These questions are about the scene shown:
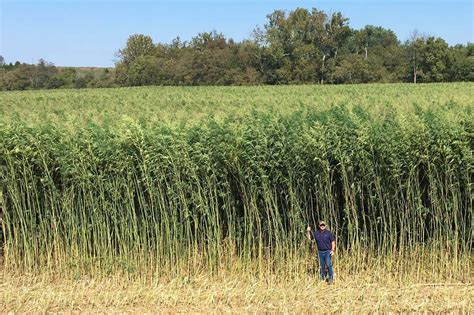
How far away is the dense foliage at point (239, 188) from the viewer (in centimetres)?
813

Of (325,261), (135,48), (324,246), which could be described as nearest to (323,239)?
(324,246)

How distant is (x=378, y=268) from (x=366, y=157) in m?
1.85

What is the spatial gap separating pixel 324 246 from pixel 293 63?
79.0 m

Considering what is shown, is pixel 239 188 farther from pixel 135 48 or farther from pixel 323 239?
pixel 135 48

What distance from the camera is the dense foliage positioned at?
8.13 m

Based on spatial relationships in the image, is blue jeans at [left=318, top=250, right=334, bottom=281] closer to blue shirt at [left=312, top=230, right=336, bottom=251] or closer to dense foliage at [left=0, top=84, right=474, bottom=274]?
blue shirt at [left=312, top=230, right=336, bottom=251]

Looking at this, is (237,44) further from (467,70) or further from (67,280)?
(67,280)

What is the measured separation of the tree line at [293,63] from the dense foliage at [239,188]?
2743 inches

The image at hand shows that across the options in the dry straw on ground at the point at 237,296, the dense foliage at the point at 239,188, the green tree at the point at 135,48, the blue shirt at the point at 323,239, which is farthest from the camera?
the green tree at the point at 135,48

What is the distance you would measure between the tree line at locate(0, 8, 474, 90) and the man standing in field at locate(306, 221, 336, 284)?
7049 cm

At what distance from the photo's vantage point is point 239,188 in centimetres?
863

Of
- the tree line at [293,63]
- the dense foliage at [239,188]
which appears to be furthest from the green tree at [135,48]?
the dense foliage at [239,188]

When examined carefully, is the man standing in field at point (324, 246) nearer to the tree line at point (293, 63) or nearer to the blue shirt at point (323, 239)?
the blue shirt at point (323, 239)

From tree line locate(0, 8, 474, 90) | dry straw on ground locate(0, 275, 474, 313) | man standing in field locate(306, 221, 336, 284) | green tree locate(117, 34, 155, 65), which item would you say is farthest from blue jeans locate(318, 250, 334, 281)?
green tree locate(117, 34, 155, 65)
